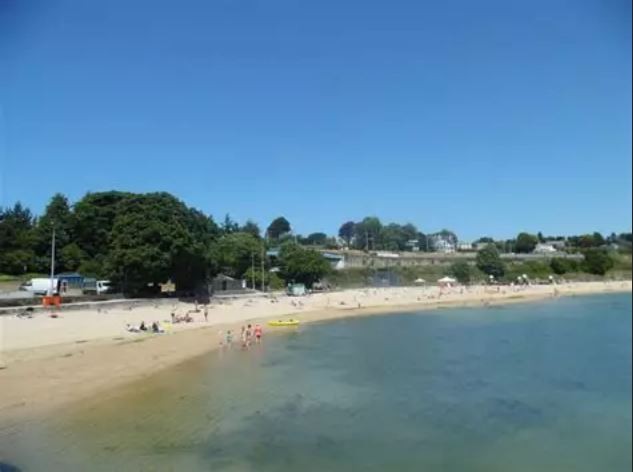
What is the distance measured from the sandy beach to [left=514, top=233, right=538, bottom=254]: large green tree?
65.9 metres

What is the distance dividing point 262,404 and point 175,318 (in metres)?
21.5

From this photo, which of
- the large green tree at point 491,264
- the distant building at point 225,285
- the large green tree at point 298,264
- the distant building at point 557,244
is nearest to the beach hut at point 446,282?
the large green tree at point 491,264

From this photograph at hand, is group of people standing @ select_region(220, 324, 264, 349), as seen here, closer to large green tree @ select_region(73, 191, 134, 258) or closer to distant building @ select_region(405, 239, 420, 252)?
large green tree @ select_region(73, 191, 134, 258)

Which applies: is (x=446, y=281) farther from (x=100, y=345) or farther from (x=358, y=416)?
(x=358, y=416)

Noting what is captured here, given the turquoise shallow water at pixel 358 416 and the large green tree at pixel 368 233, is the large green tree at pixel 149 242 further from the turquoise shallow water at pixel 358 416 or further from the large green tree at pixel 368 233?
the large green tree at pixel 368 233

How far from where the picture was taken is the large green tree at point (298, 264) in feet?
242

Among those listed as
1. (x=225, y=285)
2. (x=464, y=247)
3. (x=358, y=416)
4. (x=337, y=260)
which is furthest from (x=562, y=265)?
(x=464, y=247)

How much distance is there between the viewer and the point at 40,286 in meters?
45.8

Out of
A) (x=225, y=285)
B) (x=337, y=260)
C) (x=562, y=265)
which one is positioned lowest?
(x=225, y=285)

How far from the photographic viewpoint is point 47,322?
114ft

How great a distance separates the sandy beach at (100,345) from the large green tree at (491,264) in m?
54.7

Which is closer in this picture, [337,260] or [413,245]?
[337,260]

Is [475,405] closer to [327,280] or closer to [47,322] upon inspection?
[47,322]

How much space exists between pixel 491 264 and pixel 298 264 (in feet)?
164
